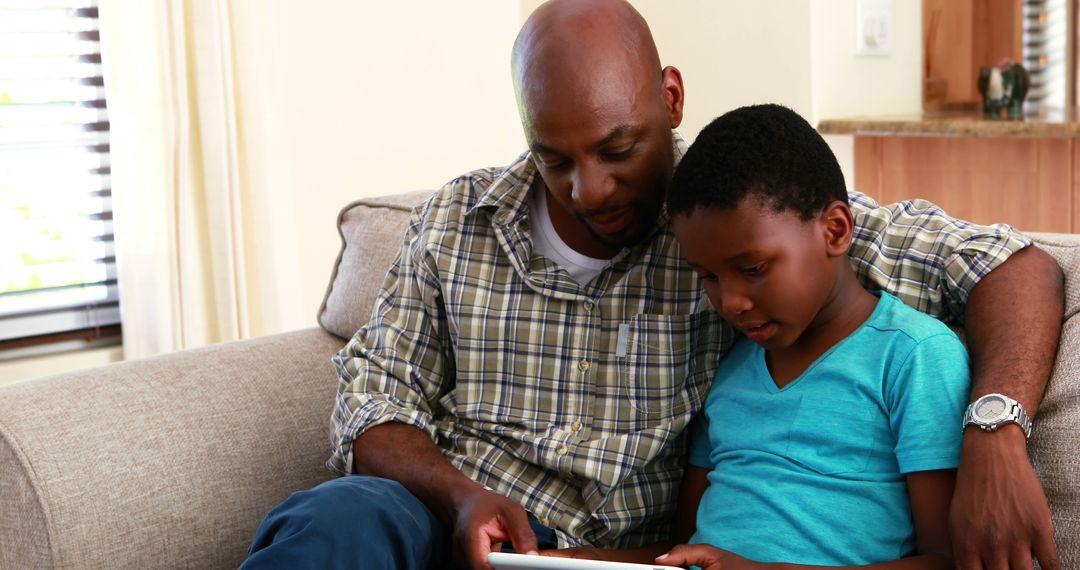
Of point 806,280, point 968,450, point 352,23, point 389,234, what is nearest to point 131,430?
point 389,234

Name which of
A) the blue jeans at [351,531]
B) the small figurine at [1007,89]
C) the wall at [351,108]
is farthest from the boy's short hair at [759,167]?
the small figurine at [1007,89]

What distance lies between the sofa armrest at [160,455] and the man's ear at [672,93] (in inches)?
25.9

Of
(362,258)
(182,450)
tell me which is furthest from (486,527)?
(362,258)

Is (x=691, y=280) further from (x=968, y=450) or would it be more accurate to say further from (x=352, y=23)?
(x=352, y=23)

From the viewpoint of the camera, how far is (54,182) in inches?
107

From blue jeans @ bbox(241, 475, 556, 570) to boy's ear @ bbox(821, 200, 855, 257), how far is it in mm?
500

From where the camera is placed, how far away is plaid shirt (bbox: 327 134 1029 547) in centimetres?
134

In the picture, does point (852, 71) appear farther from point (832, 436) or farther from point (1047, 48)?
point (1047, 48)

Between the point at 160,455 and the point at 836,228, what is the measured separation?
34.7 inches

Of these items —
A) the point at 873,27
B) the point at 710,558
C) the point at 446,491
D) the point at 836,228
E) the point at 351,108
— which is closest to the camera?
the point at 710,558

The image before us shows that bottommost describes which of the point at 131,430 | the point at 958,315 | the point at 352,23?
the point at 131,430

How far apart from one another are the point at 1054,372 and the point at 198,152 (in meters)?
2.14

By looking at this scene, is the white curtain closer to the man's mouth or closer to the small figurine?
the man's mouth

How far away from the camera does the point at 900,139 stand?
2.88 metres
